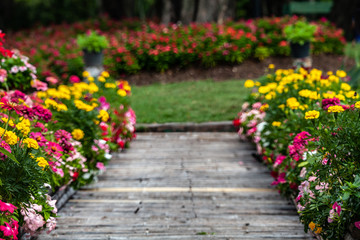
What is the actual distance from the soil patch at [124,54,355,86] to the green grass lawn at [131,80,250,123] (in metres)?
0.52

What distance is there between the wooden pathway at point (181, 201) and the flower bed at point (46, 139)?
267 mm

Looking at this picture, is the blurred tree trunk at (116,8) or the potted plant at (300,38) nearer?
the potted plant at (300,38)

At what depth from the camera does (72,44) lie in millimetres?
13297

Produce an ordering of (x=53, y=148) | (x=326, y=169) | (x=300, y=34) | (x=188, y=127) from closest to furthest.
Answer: (x=326, y=169) → (x=53, y=148) → (x=188, y=127) → (x=300, y=34)

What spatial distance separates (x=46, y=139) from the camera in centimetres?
380

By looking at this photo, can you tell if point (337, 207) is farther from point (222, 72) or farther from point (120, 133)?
point (222, 72)

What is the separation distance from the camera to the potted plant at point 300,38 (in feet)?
32.9

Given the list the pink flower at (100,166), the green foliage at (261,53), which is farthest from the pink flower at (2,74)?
the green foliage at (261,53)

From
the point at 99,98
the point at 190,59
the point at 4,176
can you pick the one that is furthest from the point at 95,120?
the point at 190,59

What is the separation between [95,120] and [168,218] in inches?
65.8

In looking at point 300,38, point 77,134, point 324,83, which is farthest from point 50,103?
point 300,38

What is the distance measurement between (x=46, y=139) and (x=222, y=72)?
8.37m

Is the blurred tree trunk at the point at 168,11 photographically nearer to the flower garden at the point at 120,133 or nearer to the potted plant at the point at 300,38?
the flower garden at the point at 120,133

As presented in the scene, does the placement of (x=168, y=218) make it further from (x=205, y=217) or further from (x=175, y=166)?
(x=175, y=166)
